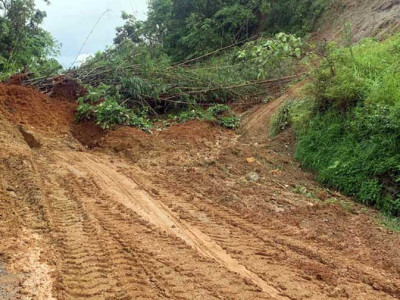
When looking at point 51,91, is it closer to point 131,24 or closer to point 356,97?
point 356,97

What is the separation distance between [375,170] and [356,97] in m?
1.62

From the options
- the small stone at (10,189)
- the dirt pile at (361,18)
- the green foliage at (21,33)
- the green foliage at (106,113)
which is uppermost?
the green foliage at (21,33)

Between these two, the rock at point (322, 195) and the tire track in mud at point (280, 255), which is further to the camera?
the rock at point (322, 195)

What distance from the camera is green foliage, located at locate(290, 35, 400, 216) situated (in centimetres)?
607

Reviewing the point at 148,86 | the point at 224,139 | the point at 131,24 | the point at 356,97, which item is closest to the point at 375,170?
the point at 356,97

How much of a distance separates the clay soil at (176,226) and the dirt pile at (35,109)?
46 centimetres

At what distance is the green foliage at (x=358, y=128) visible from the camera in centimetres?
607

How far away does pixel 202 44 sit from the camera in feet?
58.2

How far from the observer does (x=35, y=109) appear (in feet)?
32.0

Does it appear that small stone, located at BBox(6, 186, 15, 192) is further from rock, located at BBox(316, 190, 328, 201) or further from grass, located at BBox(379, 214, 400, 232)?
grass, located at BBox(379, 214, 400, 232)

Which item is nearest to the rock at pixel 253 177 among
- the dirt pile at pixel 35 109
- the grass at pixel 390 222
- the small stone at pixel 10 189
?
the grass at pixel 390 222

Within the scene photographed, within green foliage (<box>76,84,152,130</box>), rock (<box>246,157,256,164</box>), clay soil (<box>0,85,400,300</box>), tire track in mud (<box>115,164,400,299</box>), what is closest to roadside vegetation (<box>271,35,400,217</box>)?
clay soil (<box>0,85,400,300</box>)

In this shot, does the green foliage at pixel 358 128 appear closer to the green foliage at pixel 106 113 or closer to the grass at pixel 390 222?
the grass at pixel 390 222

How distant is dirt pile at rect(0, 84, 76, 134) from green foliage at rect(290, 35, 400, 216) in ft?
17.5
